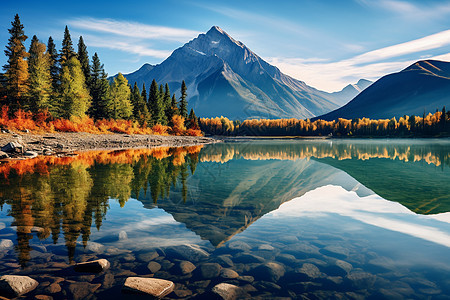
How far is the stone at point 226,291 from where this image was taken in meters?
5.05

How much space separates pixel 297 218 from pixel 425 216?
5270 millimetres

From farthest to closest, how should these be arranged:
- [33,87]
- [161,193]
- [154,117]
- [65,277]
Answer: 1. [154,117]
2. [33,87]
3. [161,193]
4. [65,277]

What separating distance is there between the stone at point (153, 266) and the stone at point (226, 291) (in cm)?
152

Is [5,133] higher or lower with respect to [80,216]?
higher

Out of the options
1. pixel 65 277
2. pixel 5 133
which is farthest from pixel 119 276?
pixel 5 133

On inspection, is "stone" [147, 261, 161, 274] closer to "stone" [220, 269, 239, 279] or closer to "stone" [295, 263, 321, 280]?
"stone" [220, 269, 239, 279]

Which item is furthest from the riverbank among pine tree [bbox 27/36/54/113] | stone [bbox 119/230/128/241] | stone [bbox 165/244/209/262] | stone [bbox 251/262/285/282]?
stone [bbox 251/262/285/282]

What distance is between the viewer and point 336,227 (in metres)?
9.48

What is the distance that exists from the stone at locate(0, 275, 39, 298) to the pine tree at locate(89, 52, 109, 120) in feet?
220

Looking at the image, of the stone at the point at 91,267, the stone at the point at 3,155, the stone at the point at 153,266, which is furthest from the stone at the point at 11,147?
the stone at the point at 153,266

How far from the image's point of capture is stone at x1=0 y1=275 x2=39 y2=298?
486 cm

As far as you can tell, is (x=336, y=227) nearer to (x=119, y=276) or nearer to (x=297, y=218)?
(x=297, y=218)

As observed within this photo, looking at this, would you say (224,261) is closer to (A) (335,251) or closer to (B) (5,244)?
(A) (335,251)

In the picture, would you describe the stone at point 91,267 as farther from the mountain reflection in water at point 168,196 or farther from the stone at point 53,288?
the mountain reflection in water at point 168,196
